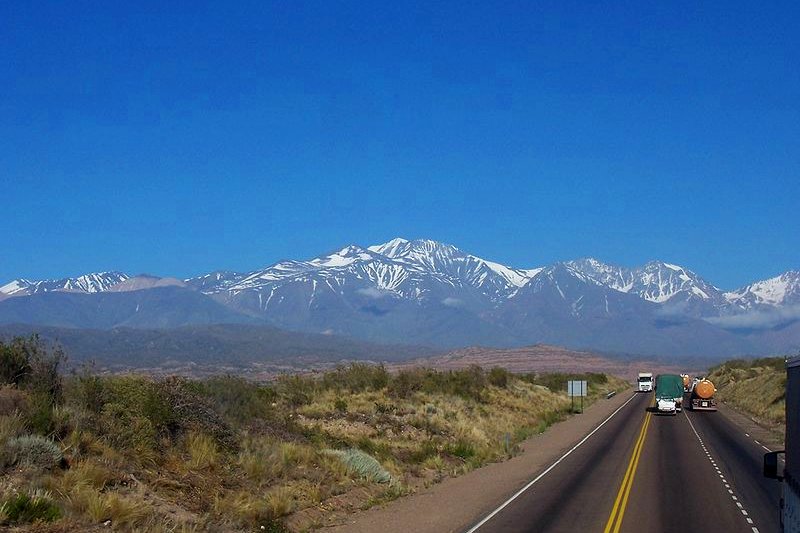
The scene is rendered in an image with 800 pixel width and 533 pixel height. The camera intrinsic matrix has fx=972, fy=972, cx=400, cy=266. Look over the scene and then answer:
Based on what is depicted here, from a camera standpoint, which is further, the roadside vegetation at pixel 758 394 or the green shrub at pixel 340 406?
the roadside vegetation at pixel 758 394

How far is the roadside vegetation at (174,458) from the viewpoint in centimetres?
1547

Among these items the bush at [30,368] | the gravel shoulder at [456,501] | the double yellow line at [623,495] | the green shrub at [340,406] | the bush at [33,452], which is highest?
the bush at [30,368]

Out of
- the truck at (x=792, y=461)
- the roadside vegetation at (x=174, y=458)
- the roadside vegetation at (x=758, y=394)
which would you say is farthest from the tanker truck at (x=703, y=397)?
the truck at (x=792, y=461)

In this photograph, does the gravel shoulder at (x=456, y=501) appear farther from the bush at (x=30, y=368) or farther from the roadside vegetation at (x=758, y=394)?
the roadside vegetation at (x=758, y=394)

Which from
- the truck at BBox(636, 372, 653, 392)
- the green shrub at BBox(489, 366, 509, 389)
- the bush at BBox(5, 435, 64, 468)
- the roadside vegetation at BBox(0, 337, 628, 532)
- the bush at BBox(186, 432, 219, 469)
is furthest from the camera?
the truck at BBox(636, 372, 653, 392)

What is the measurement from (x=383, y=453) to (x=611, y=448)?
436 inches

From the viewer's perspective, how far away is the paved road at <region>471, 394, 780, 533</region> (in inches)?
760

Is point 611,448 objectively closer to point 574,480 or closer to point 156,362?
point 574,480

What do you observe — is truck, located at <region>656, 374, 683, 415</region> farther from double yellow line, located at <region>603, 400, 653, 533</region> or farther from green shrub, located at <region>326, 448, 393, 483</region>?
green shrub, located at <region>326, 448, 393, 483</region>

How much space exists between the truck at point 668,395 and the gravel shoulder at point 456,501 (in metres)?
22.6

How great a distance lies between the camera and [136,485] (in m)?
17.1

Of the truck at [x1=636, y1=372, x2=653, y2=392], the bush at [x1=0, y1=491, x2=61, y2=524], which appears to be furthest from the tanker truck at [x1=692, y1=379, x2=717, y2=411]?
the bush at [x1=0, y1=491, x2=61, y2=524]

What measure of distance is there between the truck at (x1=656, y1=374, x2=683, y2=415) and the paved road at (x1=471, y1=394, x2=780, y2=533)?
17377mm

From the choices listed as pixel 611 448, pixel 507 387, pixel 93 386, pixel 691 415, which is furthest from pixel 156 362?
pixel 93 386
